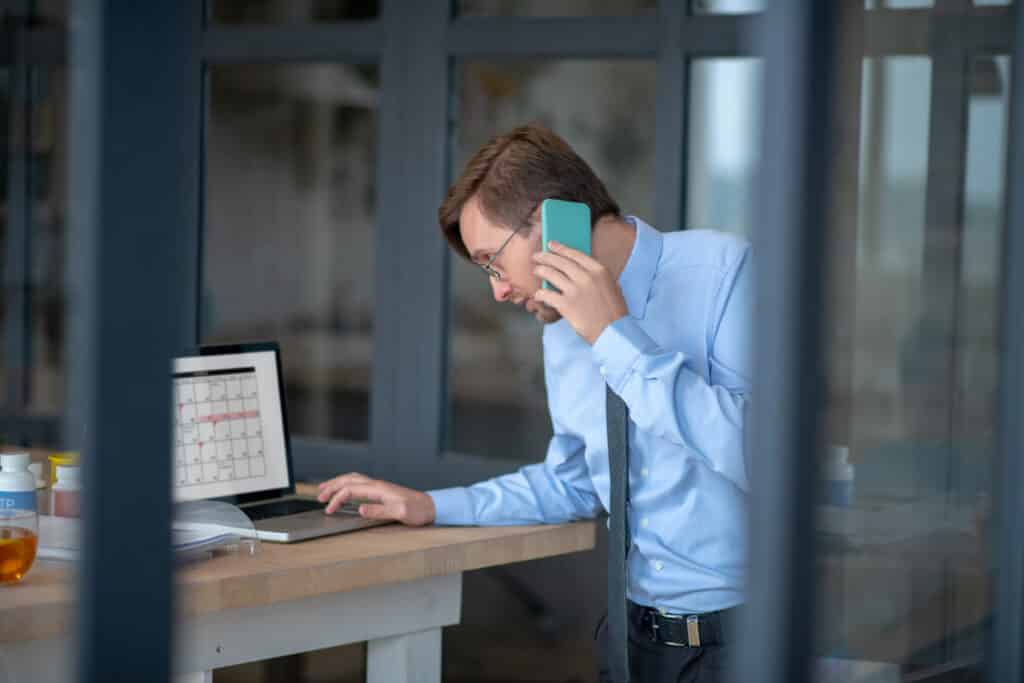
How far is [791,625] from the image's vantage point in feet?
2.73

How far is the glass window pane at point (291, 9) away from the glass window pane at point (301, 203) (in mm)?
706

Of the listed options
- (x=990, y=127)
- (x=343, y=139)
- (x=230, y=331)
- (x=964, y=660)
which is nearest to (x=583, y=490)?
(x=964, y=660)

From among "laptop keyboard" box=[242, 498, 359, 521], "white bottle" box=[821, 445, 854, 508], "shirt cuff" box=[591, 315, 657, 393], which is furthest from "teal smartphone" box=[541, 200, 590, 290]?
"white bottle" box=[821, 445, 854, 508]

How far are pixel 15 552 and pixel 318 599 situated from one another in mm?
511

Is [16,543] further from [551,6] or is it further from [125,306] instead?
[551,6]

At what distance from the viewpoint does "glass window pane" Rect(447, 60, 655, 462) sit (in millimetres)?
13305

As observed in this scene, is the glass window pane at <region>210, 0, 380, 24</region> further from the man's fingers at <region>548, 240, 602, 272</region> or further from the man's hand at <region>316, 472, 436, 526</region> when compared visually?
the man's fingers at <region>548, 240, 602, 272</region>

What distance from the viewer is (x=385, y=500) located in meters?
2.27

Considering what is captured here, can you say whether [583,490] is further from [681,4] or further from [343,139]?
[343,139]

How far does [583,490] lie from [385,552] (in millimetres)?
456

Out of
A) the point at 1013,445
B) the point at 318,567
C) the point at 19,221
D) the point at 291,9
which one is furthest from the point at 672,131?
the point at 291,9

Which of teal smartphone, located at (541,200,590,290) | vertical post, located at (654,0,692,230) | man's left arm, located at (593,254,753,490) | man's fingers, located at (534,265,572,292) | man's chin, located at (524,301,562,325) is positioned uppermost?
vertical post, located at (654,0,692,230)

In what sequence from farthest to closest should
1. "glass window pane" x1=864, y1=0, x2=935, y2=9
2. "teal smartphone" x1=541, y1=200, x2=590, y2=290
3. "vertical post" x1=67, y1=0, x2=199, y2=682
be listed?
"glass window pane" x1=864, y1=0, x2=935, y2=9, "teal smartphone" x1=541, y1=200, x2=590, y2=290, "vertical post" x1=67, y1=0, x2=199, y2=682

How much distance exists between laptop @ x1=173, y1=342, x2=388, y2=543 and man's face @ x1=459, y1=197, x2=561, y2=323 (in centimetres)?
50
